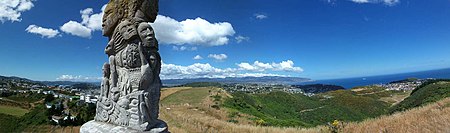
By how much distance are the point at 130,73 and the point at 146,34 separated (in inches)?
34.6

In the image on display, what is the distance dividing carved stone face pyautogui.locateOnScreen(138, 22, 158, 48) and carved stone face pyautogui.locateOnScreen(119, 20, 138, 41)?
13 cm

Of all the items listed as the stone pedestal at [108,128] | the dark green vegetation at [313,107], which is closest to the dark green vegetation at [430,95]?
the dark green vegetation at [313,107]

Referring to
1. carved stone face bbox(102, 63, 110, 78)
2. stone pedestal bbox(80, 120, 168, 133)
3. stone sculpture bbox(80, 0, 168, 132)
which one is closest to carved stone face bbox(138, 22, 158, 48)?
stone sculpture bbox(80, 0, 168, 132)

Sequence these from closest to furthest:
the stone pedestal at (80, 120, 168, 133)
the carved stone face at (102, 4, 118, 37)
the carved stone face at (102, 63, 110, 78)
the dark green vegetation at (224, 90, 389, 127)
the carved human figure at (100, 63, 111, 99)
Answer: the stone pedestal at (80, 120, 168, 133), the carved stone face at (102, 4, 118, 37), the carved human figure at (100, 63, 111, 99), the carved stone face at (102, 63, 110, 78), the dark green vegetation at (224, 90, 389, 127)

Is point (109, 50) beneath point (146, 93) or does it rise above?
above

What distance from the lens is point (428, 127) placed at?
7824mm

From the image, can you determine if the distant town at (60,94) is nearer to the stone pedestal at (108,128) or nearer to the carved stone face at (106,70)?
the carved stone face at (106,70)

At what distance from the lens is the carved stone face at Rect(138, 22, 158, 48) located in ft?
19.5

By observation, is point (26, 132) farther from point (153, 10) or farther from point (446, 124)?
point (446, 124)

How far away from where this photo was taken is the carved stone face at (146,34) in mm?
5934

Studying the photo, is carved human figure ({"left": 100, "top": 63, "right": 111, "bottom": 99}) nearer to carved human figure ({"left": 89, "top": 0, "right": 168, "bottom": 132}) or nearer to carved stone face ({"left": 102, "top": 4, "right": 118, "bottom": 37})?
carved human figure ({"left": 89, "top": 0, "right": 168, "bottom": 132})

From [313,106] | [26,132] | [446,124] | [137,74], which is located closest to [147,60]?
[137,74]

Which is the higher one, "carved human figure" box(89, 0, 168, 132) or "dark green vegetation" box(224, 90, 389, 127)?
"carved human figure" box(89, 0, 168, 132)

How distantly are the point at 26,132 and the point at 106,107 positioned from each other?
7.57m
